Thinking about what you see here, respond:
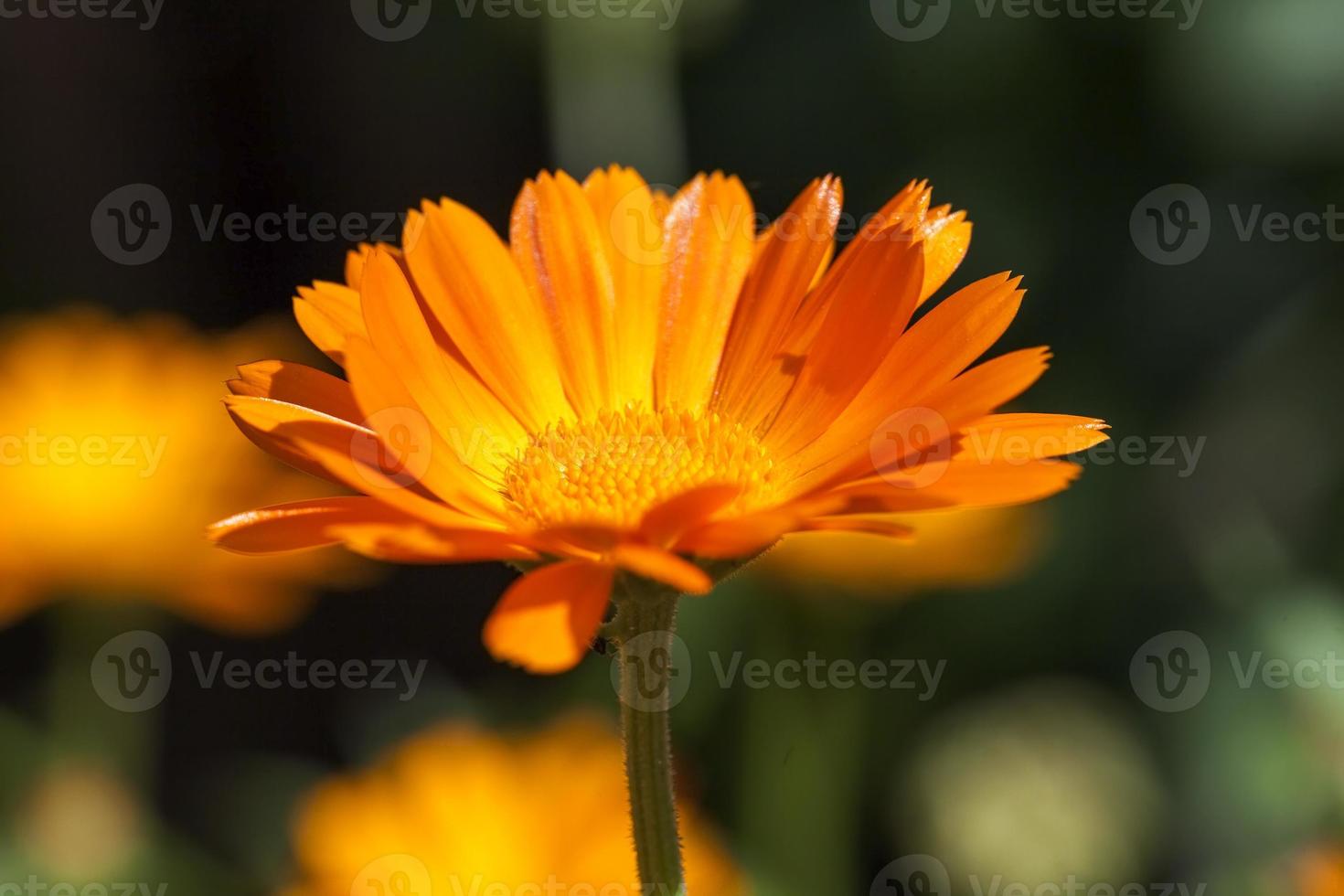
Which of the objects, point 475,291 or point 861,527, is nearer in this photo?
point 861,527

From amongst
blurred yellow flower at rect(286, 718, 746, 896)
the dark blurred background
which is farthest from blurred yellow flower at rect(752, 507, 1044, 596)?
blurred yellow flower at rect(286, 718, 746, 896)

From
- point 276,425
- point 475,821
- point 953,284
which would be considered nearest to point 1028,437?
point 276,425

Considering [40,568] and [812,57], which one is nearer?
[40,568]

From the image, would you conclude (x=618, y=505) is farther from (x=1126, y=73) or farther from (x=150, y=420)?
(x=1126, y=73)

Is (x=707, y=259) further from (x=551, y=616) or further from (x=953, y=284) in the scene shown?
(x=953, y=284)

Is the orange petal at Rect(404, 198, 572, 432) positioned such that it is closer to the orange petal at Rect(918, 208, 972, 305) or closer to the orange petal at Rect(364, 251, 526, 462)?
the orange petal at Rect(364, 251, 526, 462)

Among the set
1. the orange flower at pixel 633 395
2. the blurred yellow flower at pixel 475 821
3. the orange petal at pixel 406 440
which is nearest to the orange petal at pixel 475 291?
the orange flower at pixel 633 395

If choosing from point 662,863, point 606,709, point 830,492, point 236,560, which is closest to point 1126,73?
point 606,709
